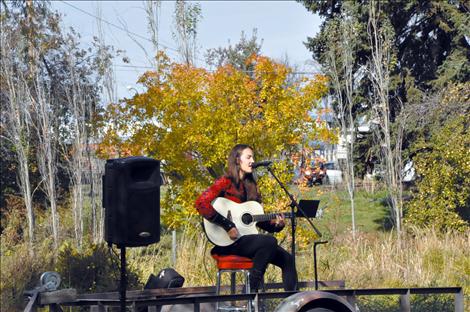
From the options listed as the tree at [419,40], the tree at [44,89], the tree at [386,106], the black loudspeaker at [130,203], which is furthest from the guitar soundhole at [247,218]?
the tree at [419,40]

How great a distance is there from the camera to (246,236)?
6.74 metres

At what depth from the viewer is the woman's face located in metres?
7.07

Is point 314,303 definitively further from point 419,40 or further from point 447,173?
point 419,40

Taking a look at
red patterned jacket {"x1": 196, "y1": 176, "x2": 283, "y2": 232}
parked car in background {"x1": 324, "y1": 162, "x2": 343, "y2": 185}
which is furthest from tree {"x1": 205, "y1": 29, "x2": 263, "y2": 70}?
red patterned jacket {"x1": 196, "y1": 176, "x2": 283, "y2": 232}

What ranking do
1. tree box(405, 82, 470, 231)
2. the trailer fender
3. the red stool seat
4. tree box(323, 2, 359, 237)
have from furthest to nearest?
tree box(323, 2, 359, 237), tree box(405, 82, 470, 231), the red stool seat, the trailer fender

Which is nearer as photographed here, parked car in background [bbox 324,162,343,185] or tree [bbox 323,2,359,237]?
tree [bbox 323,2,359,237]

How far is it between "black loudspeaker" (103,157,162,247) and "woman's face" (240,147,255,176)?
125cm

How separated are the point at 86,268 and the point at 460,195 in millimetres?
9163

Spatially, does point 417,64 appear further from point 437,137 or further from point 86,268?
point 86,268

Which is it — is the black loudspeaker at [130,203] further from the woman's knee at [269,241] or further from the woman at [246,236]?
the woman's knee at [269,241]

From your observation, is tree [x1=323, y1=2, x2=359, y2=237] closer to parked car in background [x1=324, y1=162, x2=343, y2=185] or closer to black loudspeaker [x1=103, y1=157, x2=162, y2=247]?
parked car in background [x1=324, y1=162, x2=343, y2=185]

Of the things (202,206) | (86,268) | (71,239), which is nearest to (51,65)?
(71,239)

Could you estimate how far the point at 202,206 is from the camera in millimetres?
6664

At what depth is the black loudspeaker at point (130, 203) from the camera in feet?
19.2
